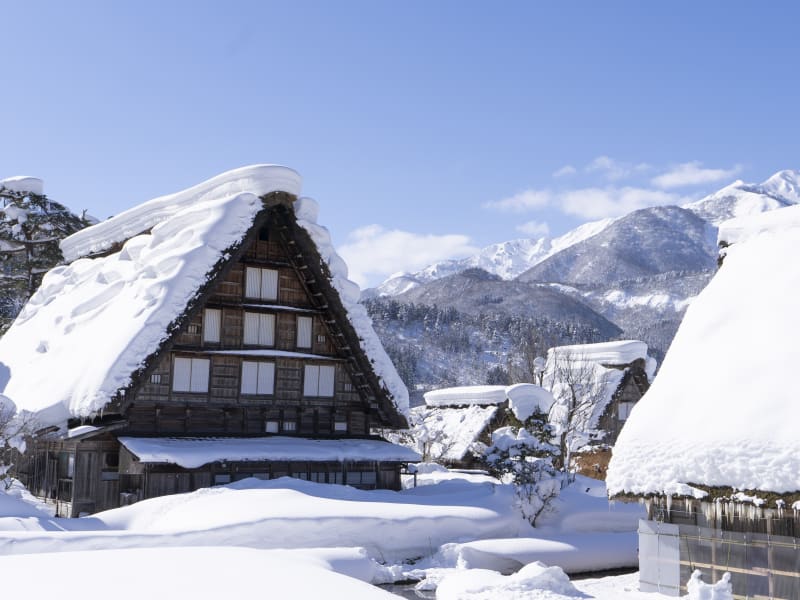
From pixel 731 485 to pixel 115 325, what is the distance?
53.5 feet

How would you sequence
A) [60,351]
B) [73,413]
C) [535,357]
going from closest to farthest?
[73,413] < [60,351] < [535,357]

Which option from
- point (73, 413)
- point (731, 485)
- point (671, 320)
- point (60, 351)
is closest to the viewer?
point (731, 485)

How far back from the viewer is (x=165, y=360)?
887 inches

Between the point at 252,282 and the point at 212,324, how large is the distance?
1.79 m

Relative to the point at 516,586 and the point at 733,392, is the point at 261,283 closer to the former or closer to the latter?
the point at 516,586

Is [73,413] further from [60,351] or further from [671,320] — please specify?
[671,320]

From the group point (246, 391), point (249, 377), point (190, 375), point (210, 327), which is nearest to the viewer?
point (190, 375)

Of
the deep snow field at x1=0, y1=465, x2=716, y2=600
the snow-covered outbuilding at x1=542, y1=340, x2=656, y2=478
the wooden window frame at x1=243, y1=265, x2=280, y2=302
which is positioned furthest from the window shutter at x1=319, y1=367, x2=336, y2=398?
the snow-covered outbuilding at x1=542, y1=340, x2=656, y2=478

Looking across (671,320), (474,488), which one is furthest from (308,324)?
(671,320)

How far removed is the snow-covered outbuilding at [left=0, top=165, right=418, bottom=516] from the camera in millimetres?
21094

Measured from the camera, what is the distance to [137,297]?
74.3 ft

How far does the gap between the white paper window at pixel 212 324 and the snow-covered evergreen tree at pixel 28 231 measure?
18817mm

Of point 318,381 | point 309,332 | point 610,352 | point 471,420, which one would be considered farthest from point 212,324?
point 610,352

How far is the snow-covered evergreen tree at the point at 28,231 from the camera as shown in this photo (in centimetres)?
3850
